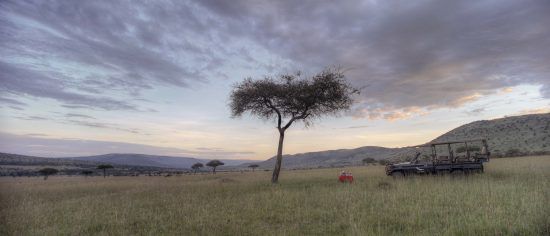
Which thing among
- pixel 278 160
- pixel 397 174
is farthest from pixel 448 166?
pixel 278 160

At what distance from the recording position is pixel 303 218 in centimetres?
1009

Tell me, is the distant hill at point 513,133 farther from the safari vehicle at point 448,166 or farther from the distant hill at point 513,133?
the safari vehicle at point 448,166

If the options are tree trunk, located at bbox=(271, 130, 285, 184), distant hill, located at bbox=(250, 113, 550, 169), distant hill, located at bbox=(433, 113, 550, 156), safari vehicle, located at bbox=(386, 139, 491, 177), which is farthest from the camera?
distant hill, located at bbox=(433, 113, 550, 156)

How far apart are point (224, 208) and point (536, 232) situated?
955 centimetres

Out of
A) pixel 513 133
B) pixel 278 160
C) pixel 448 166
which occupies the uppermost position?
pixel 513 133

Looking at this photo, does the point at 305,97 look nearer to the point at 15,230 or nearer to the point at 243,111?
the point at 243,111

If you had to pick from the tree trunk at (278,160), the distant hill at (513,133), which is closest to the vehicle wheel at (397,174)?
the tree trunk at (278,160)

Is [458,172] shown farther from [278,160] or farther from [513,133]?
[513,133]

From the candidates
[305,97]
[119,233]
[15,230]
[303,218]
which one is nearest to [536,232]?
[303,218]

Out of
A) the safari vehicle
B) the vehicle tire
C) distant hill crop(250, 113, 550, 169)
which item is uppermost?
distant hill crop(250, 113, 550, 169)

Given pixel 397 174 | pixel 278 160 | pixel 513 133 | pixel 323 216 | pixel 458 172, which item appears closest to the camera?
pixel 323 216

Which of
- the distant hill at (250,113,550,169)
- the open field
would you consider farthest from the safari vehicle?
the distant hill at (250,113,550,169)

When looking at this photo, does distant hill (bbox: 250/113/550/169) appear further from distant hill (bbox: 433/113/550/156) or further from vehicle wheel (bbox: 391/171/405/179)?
vehicle wheel (bbox: 391/171/405/179)

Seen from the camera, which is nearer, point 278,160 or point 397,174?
point 397,174
